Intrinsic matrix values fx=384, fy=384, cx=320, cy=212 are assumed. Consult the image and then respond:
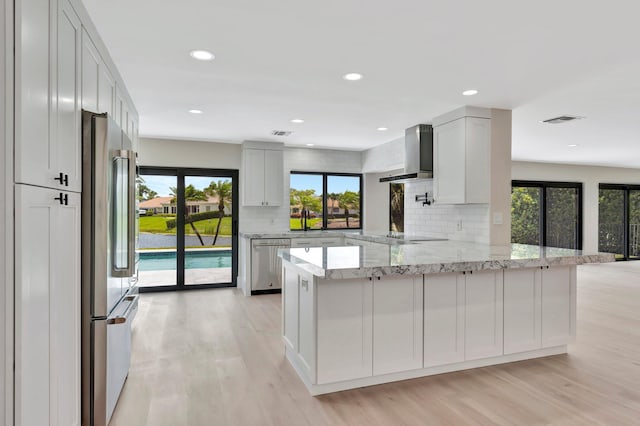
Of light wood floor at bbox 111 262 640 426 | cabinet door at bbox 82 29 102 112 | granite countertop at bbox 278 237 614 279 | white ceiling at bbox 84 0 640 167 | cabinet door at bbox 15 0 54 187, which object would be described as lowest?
light wood floor at bbox 111 262 640 426

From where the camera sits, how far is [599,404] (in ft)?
7.95

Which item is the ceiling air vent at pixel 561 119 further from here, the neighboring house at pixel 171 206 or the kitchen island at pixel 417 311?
the neighboring house at pixel 171 206

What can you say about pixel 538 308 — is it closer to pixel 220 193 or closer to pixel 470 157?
pixel 470 157

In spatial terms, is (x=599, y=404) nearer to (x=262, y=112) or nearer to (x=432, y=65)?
(x=432, y=65)

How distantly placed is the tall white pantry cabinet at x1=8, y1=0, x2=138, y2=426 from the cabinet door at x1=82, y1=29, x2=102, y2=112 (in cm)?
1

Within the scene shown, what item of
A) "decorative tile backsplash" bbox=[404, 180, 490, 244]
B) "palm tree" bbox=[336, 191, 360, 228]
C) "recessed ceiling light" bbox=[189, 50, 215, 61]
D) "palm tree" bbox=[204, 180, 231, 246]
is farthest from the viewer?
"palm tree" bbox=[336, 191, 360, 228]

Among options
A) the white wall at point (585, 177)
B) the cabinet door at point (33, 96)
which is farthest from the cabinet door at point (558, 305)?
the white wall at point (585, 177)

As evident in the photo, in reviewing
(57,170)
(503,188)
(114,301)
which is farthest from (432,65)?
(114,301)

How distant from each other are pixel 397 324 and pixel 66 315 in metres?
Result: 1.96

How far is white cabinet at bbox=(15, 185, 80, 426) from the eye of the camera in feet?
4.24

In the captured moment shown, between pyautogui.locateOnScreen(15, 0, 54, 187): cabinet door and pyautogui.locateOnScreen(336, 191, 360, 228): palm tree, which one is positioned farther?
pyautogui.locateOnScreen(336, 191, 360, 228): palm tree

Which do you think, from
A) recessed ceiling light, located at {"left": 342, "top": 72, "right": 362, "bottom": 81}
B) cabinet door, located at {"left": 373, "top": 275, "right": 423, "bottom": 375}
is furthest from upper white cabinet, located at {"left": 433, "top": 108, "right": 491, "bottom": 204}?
cabinet door, located at {"left": 373, "top": 275, "right": 423, "bottom": 375}

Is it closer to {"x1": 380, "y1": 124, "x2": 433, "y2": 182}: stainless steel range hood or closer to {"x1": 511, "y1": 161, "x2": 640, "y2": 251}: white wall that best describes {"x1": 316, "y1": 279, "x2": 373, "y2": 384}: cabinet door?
{"x1": 380, "y1": 124, "x2": 433, "y2": 182}: stainless steel range hood

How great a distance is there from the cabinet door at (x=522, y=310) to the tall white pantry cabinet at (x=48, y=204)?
114 inches
